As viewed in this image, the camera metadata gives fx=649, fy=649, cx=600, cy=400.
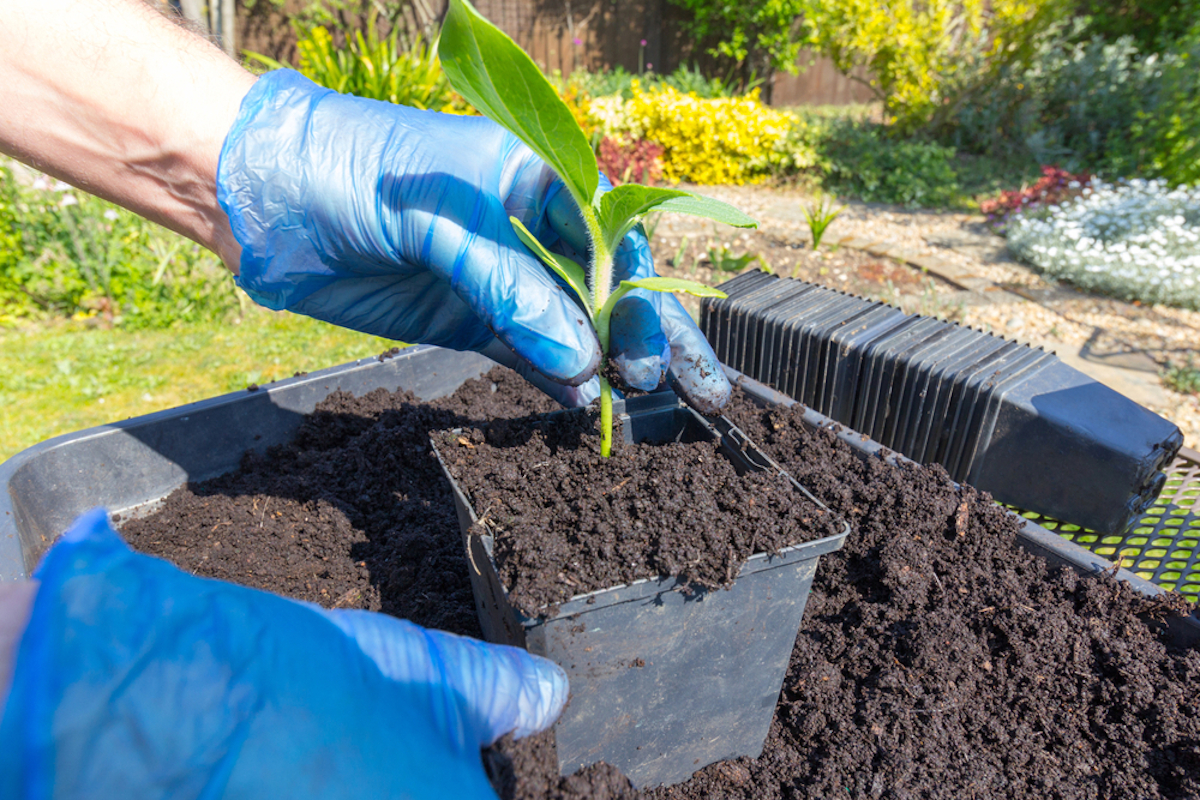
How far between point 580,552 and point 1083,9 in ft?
37.7

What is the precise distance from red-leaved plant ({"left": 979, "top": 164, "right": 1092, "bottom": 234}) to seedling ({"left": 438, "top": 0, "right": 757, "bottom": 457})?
5.81 m

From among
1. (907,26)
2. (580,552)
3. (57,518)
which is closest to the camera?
(580,552)

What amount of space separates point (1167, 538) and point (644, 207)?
1540mm

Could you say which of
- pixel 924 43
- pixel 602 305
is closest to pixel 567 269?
pixel 602 305

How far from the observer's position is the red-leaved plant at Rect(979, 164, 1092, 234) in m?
5.86

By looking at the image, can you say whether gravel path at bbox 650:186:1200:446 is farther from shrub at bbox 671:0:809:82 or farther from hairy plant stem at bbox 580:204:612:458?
shrub at bbox 671:0:809:82

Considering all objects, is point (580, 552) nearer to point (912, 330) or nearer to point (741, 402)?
point (741, 402)

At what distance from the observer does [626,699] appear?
1080 mm

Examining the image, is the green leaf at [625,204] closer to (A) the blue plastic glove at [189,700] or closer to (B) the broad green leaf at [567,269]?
(B) the broad green leaf at [567,269]

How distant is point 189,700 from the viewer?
61cm

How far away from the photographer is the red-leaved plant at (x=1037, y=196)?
5.86 m

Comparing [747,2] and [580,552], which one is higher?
[747,2]

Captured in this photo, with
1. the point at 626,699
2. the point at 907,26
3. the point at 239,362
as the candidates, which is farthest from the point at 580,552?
the point at 907,26

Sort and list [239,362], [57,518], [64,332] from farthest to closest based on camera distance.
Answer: [64,332]
[239,362]
[57,518]
